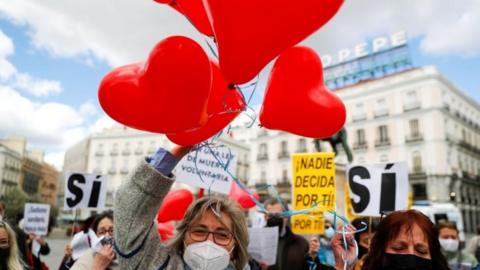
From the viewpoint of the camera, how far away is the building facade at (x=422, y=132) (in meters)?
31.5

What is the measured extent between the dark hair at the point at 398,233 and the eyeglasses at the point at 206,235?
2.37 ft

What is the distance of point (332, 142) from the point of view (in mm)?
9656

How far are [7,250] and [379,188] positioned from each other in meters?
3.07

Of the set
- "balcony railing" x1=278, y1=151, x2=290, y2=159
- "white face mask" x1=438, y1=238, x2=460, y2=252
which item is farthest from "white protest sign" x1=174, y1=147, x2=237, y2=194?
"balcony railing" x1=278, y1=151, x2=290, y2=159

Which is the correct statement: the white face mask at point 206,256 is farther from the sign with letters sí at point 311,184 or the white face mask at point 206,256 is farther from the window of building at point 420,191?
the window of building at point 420,191

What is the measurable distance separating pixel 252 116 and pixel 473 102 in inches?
1708

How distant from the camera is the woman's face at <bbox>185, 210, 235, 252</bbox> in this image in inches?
69.6

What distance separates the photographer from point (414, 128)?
1286 inches

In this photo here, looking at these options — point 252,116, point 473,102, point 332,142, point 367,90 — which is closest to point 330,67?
point 367,90

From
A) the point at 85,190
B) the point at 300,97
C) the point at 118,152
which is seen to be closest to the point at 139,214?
the point at 300,97

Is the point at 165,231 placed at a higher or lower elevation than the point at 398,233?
lower

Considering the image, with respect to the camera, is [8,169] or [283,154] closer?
[283,154]

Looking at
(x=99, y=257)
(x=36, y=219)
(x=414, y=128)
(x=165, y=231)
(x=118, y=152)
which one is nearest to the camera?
(x=99, y=257)

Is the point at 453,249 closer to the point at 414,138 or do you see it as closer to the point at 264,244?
the point at 264,244
